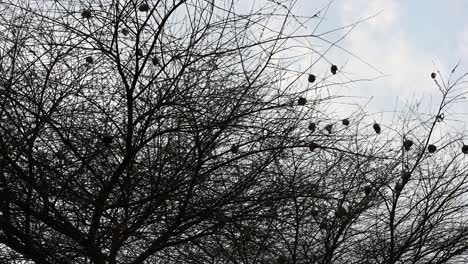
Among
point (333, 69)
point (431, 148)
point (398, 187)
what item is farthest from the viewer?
point (431, 148)

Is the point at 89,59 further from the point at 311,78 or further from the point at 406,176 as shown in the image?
the point at 406,176

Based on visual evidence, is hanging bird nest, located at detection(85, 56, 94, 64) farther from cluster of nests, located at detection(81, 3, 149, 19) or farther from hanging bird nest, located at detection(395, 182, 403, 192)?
Answer: hanging bird nest, located at detection(395, 182, 403, 192)

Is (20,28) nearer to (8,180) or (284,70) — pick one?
(8,180)

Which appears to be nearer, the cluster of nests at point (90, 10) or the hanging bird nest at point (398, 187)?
the cluster of nests at point (90, 10)

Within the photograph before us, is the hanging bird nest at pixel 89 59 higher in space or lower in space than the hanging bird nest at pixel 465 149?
higher

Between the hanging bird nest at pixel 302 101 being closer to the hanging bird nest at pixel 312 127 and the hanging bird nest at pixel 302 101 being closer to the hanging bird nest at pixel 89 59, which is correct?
the hanging bird nest at pixel 312 127

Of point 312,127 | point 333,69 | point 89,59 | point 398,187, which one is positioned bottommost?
point 398,187

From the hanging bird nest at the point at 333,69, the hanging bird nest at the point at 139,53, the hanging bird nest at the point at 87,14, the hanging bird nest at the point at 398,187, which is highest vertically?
the hanging bird nest at the point at 87,14

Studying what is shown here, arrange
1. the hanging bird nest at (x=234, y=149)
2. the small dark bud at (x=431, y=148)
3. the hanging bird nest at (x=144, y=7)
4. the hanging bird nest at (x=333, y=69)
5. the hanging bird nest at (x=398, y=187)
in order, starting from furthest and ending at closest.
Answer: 1. the small dark bud at (x=431, y=148)
2. the hanging bird nest at (x=398, y=187)
3. the hanging bird nest at (x=333, y=69)
4. the hanging bird nest at (x=234, y=149)
5. the hanging bird nest at (x=144, y=7)

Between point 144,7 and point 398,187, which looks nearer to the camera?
point 144,7

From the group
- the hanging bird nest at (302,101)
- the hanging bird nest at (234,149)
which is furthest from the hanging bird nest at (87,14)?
the hanging bird nest at (302,101)

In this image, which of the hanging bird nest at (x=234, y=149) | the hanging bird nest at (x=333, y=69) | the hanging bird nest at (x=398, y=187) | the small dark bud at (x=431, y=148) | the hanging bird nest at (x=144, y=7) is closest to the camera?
the hanging bird nest at (x=144, y=7)

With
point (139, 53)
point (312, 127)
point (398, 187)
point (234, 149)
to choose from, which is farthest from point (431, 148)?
point (139, 53)

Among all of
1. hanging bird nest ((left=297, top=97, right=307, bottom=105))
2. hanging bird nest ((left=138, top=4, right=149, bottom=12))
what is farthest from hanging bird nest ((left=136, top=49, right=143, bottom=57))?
hanging bird nest ((left=297, top=97, right=307, bottom=105))
